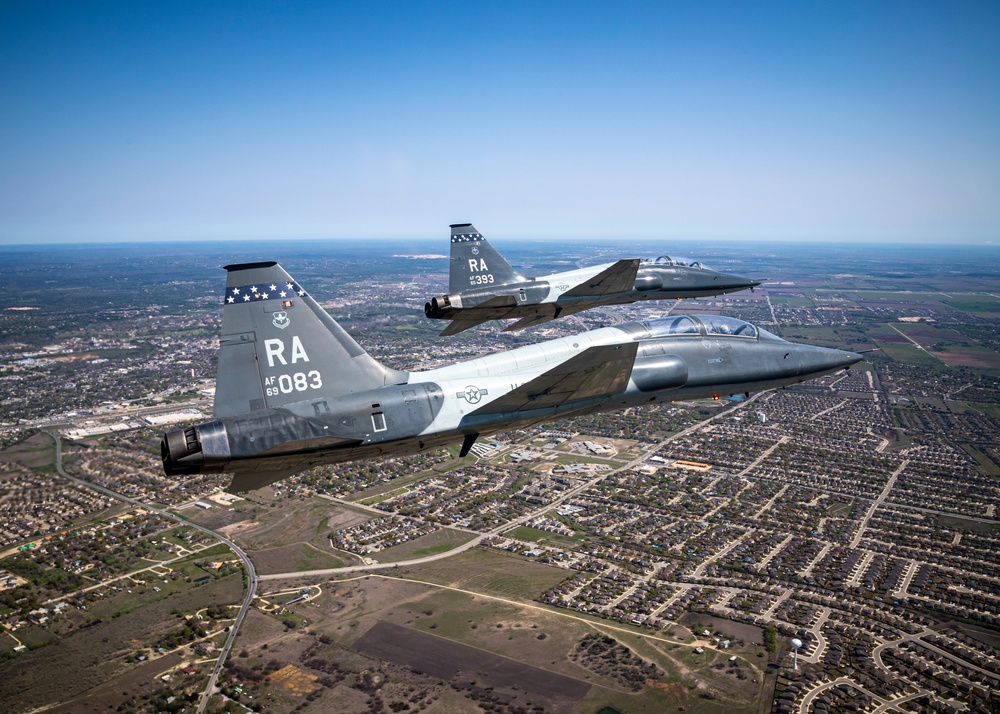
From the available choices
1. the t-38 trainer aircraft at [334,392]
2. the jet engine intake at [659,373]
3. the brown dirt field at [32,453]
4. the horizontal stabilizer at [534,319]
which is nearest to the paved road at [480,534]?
the horizontal stabilizer at [534,319]

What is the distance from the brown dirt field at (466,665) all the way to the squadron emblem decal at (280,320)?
26.3 metres

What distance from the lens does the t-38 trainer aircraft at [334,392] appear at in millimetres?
11422

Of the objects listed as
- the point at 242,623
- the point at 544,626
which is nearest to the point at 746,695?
the point at 544,626

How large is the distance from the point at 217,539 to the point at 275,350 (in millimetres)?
43360

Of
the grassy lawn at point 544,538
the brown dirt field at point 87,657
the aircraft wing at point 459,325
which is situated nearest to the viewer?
the aircraft wing at point 459,325

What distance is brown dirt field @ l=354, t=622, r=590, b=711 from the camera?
29547mm

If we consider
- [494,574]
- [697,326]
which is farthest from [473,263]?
[494,574]

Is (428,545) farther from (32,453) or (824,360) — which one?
(32,453)

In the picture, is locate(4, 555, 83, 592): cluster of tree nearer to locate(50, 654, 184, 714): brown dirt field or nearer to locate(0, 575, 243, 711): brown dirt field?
locate(0, 575, 243, 711): brown dirt field

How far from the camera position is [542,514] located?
5122 cm

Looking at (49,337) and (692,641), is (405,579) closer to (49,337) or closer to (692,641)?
(692,641)

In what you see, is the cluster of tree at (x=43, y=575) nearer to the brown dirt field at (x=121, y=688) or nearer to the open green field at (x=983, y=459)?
the brown dirt field at (x=121, y=688)

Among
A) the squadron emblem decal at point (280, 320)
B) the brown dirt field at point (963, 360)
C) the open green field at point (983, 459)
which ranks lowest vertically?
the open green field at point (983, 459)

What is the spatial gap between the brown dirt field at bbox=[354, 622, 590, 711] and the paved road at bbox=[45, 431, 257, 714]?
8012 mm
